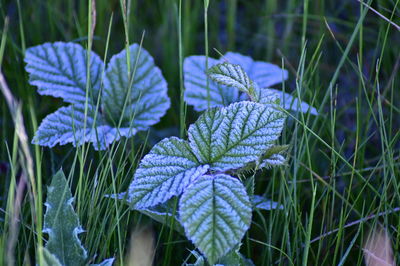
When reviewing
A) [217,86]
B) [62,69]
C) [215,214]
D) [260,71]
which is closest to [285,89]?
[260,71]

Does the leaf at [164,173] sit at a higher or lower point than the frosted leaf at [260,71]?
lower

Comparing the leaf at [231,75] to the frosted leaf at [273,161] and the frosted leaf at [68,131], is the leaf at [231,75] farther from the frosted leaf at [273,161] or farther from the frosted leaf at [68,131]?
the frosted leaf at [68,131]

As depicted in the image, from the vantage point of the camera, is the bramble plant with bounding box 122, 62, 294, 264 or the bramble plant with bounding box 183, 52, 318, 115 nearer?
the bramble plant with bounding box 122, 62, 294, 264

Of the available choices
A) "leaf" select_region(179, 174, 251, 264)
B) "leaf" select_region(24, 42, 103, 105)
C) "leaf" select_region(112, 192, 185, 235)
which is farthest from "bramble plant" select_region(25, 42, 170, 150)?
"leaf" select_region(179, 174, 251, 264)

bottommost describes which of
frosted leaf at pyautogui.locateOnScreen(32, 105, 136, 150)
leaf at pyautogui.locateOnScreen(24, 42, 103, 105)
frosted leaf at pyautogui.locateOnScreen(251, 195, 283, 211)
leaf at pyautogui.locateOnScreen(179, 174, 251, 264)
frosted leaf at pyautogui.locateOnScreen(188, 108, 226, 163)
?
frosted leaf at pyautogui.locateOnScreen(251, 195, 283, 211)

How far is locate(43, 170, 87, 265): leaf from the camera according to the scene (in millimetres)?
904

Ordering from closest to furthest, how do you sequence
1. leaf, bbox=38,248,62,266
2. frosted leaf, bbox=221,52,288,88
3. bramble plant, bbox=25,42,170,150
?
1. leaf, bbox=38,248,62,266
2. bramble plant, bbox=25,42,170,150
3. frosted leaf, bbox=221,52,288,88

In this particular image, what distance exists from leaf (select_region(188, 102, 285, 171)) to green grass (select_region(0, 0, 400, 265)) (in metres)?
0.14

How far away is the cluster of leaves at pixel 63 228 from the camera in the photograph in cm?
90

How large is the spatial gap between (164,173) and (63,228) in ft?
0.69

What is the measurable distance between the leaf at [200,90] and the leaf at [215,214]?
1.37 ft

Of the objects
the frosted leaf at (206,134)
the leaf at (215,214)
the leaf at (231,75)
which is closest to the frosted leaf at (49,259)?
the leaf at (215,214)

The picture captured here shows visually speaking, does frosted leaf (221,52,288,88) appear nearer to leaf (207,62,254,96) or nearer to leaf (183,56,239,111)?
leaf (183,56,239,111)

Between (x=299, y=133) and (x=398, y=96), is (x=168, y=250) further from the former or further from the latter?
(x=398, y=96)
